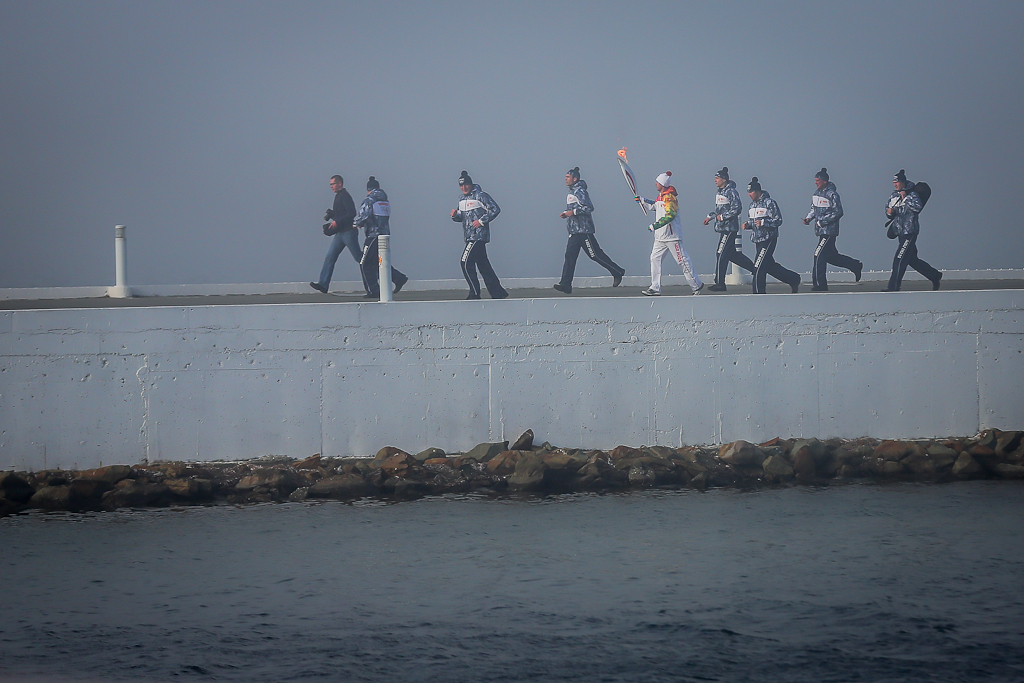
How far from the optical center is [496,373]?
12.1 metres

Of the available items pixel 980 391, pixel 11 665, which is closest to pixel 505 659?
pixel 11 665

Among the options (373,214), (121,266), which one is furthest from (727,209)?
(121,266)

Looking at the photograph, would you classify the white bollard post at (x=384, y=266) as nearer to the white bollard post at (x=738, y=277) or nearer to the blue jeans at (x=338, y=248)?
the blue jeans at (x=338, y=248)

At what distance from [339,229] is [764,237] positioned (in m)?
5.62

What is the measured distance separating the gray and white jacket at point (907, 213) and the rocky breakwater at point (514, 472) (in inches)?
129

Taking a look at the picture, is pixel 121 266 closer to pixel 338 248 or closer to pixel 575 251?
pixel 338 248

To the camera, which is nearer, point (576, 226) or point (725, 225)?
point (576, 226)

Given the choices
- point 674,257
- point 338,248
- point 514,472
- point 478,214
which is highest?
point 478,214

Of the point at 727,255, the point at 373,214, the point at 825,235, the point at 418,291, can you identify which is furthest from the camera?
the point at 418,291

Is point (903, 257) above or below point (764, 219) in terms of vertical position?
below

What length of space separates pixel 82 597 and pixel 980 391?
9.15 metres

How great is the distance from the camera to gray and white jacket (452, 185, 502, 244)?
562 inches

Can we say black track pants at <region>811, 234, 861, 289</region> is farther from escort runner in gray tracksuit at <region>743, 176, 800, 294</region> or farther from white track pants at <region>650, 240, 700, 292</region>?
white track pants at <region>650, 240, 700, 292</region>

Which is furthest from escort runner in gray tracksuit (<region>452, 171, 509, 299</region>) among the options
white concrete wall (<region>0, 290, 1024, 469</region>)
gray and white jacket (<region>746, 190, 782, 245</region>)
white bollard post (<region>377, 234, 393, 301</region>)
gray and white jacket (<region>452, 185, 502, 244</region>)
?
gray and white jacket (<region>746, 190, 782, 245</region>)
